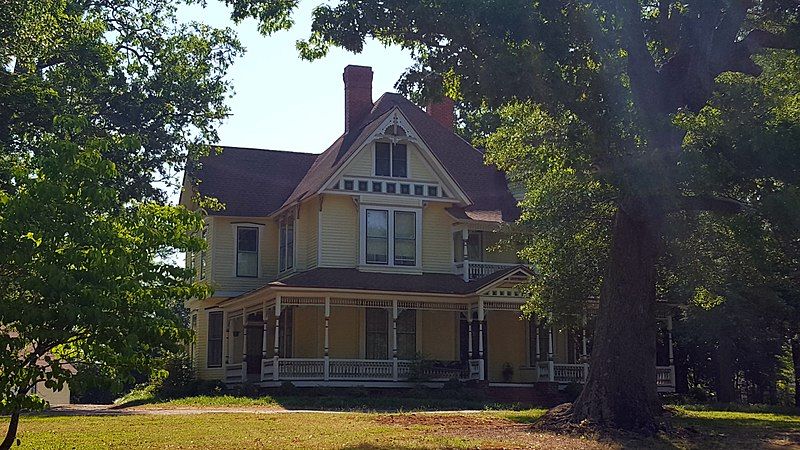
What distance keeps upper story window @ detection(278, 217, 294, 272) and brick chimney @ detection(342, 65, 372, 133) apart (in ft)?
15.9

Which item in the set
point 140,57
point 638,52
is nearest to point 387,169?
point 140,57

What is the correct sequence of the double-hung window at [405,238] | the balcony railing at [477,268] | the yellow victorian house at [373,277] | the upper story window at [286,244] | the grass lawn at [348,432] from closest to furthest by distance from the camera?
the grass lawn at [348,432]
the yellow victorian house at [373,277]
the double-hung window at [405,238]
the balcony railing at [477,268]
the upper story window at [286,244]

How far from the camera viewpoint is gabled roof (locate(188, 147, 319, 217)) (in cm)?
3544

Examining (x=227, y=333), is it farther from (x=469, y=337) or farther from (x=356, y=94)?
(x=356, y=94)

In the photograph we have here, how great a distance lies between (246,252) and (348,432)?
1914 centimetres

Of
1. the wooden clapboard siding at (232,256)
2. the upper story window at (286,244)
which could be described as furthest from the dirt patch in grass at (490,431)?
the wooden clapboard siding at (232,256)

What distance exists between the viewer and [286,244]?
34.8m

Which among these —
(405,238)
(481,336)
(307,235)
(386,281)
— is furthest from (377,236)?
(481,336)

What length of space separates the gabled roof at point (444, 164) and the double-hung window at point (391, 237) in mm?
1734

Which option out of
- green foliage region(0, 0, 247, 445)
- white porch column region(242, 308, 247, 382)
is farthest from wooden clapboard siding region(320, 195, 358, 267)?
green foliage region(0, 0, 247, 445)

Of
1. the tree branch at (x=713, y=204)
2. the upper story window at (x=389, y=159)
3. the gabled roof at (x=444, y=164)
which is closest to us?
the tree branch at (x=713, y=204)

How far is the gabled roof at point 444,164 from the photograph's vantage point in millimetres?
33750

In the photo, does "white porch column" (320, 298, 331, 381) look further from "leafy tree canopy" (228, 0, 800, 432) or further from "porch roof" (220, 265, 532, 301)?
"leafy tree canopy" (228, 0, 800, 432)

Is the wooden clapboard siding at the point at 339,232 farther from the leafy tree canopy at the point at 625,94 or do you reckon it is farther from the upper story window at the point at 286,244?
the leafy tree canopy at the point at 625,94
